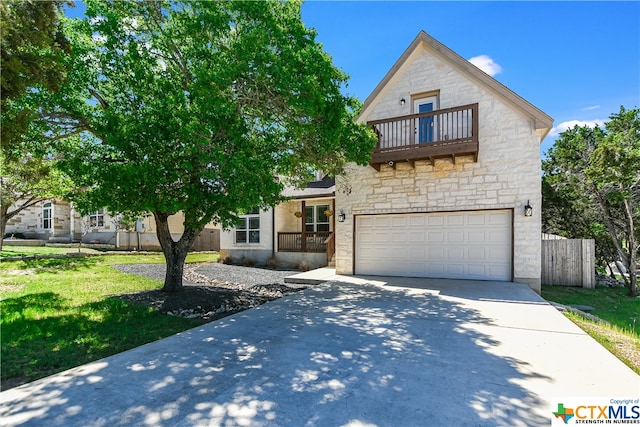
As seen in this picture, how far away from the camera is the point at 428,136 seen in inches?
420

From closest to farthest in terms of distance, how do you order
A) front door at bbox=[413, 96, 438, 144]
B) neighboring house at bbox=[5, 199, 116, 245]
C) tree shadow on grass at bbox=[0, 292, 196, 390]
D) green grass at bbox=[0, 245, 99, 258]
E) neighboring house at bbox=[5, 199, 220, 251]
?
1. tree shadow on grass at bbox=[0, 292, 196, 390]
2. front door at bbox=[413, 96, 438, 144]
3. green grass at bbox=[0, 245, 99, 258]
4. neighboring house at bbox=[5, 199, 220, 251]
5. neighboring house at bbox=[5, 199, 116, 245]

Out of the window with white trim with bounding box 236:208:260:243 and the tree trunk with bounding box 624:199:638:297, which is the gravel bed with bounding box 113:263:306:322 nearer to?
the window with white trim with bounding box 236:208:260:243

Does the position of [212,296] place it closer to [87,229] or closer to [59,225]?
[87,229]

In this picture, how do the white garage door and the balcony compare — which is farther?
the white garage door

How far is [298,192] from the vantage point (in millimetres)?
16109

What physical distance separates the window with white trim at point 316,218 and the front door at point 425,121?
6911 millimetres

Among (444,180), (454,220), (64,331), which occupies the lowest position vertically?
(64,331)

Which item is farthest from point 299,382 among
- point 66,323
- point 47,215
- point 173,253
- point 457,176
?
point 47,215

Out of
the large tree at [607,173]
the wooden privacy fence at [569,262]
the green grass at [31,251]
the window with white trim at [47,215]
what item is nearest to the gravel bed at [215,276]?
the green grass at [31,251]

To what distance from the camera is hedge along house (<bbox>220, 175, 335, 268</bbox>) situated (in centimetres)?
1552

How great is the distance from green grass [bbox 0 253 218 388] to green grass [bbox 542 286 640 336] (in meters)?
10.1

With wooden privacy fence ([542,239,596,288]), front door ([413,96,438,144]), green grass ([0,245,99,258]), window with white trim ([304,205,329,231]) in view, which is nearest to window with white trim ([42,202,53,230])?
green grass ([0,245,99,258])

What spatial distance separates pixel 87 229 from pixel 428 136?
2451cm

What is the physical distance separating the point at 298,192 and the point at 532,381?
44.1 feet
